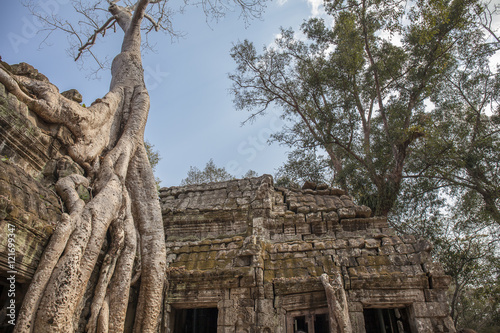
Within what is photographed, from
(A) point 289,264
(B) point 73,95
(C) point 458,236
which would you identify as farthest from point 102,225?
(C) point 458,236

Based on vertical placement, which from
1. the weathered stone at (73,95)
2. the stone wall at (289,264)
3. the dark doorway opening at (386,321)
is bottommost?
the dark doorway opening at (386,321)

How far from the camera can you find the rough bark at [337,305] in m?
4.46

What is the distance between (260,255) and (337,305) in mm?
1442

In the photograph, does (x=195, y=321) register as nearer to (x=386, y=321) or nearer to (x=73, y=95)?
(x=386, y=321)

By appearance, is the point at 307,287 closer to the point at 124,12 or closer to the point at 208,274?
the point at 208,274

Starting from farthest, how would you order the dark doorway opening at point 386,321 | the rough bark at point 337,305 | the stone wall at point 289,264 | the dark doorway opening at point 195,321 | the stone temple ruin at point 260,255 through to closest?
the dark doorway opening at point 386,321 → the dark doorway opening at point 195,321 → the stone wall at point 289,264 → the rough bark at point 337,305 → the stone temple ruin at point 260,255

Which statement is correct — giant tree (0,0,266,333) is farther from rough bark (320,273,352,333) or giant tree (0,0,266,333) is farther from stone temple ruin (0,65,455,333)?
rough bark (320,273,352,333)

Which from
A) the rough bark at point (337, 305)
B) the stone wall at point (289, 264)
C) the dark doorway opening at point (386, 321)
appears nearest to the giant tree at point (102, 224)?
the stone wall at point (289, 264)

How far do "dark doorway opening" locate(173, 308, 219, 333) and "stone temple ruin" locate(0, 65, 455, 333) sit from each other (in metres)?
0.02

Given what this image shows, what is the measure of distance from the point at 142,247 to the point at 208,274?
120 cm

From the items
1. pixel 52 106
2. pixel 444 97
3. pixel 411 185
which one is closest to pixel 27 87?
pixel 52 106

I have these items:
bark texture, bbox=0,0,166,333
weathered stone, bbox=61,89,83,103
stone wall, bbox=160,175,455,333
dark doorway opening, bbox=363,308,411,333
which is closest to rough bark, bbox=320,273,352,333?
stone wall, bbox=160,175,455,333

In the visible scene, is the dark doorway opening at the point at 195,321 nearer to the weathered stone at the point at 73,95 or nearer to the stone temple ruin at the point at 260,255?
the stone temple ruin at the point at 260,255

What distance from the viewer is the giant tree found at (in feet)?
10.2
